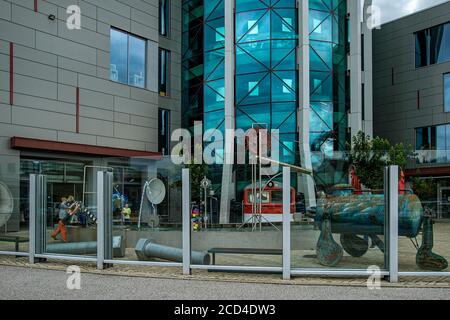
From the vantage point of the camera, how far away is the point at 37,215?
10.9m

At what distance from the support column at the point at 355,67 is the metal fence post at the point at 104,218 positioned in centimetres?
2378

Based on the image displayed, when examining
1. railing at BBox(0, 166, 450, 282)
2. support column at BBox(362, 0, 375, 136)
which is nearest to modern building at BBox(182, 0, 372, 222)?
support column at BBox(362, 0, 375, 136)

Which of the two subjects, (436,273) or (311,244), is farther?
(311,244)

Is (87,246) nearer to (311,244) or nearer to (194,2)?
(311,244)

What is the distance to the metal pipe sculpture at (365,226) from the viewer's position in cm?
884

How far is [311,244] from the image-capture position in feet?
30.5

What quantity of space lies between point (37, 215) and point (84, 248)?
1386 mm

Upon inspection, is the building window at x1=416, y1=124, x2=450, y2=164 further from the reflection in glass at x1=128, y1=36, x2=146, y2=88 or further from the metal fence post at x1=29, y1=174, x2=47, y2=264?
the metal fence post at x1=29, y1=174, x2=47, y2=264

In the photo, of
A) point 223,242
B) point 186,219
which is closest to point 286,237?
point 186,219

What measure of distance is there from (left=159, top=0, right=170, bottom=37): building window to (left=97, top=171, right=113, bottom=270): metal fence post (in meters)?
22.1

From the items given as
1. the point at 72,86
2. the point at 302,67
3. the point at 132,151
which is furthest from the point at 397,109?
the point at 72,86

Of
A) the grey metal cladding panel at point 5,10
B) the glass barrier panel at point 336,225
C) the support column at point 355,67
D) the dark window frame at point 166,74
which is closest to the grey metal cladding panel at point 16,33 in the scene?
the grey metal cladding panel at point 5,10

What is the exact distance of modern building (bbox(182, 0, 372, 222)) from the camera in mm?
29219

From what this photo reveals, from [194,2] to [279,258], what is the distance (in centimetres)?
2546
